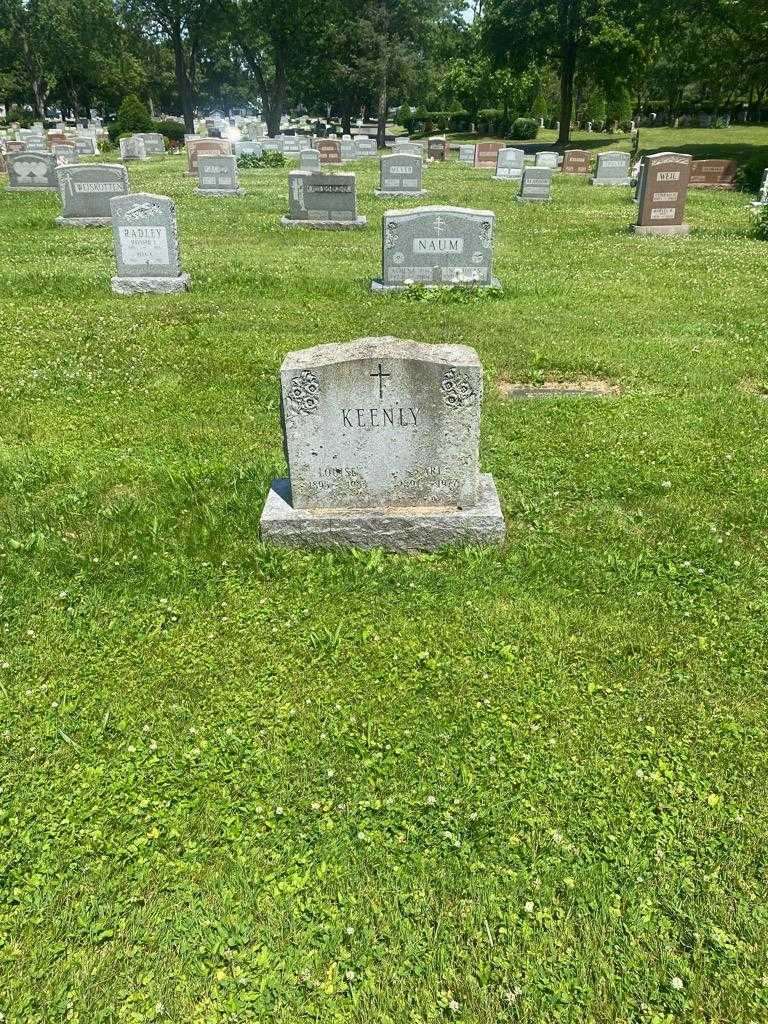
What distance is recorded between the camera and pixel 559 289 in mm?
12727

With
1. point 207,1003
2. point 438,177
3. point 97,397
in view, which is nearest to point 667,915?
point 207,1003

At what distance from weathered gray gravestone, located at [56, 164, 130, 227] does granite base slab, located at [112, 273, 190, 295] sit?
25.6ft

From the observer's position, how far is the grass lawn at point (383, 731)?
9.11 feet

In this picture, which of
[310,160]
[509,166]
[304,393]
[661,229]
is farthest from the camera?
[310,160]

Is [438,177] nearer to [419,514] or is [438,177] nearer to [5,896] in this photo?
[419,514]

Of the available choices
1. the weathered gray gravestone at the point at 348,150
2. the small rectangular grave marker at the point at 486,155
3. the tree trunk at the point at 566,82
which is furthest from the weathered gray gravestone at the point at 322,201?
the tree trunk at the point at 566,82

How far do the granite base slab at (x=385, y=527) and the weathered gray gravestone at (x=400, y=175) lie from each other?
22885 mm

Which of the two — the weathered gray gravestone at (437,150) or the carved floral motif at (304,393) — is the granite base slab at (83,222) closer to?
the carved floral motif at (304,393)

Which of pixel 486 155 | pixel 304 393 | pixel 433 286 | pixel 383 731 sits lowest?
pixel 383 731

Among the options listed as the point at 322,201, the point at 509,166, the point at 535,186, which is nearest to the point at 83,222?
the point at 322,201

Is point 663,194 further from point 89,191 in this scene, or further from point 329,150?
point 329,150

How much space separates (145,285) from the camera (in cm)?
1241

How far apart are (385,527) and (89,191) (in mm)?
17919

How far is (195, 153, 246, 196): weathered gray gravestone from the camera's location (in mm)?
25484
